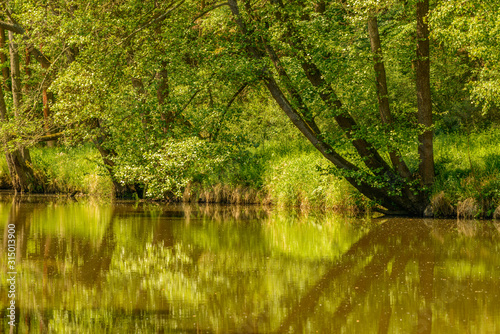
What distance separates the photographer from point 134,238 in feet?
41.4

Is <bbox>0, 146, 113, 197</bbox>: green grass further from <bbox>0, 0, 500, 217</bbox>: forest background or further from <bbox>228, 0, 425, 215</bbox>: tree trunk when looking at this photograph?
<bbox>228, 0, 425, 215</bbox>: tree trunk

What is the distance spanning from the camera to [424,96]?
14.8 meters

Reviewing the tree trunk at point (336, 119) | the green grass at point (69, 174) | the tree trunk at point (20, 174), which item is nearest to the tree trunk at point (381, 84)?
the tree trunk at point (336, 119)

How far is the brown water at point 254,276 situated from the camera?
6.53 metres

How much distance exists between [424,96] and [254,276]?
310 inches

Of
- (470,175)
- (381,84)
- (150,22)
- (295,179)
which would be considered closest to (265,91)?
(295,179)

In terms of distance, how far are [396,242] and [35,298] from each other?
6.84m

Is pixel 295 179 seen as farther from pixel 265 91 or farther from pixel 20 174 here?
pixel 20 174

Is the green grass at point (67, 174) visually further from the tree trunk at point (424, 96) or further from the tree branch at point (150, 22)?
the tree trunk at point (424, 96)

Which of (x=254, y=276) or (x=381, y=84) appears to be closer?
(x=254, y=276)

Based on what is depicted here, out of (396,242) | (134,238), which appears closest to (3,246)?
(134,238)

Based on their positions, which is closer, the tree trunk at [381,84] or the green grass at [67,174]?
the tree trunk at [381,84]

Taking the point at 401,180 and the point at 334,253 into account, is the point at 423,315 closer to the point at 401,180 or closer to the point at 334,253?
the point at 334,253

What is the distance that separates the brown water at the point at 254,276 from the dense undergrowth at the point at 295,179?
0.85 m
